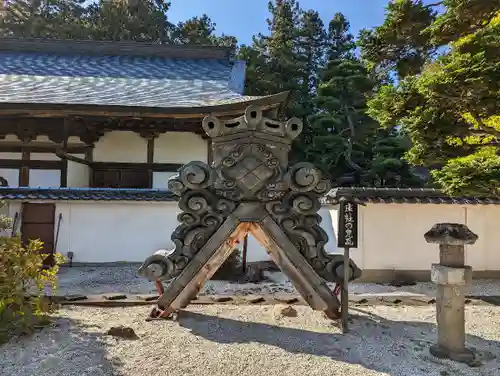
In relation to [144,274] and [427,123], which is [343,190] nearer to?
[427,123]

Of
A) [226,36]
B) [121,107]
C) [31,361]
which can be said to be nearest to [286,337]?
[31,361]

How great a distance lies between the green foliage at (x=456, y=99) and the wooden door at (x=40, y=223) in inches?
312

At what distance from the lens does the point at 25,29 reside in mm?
25094

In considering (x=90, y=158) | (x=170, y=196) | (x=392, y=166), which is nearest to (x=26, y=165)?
(x=90, y=158)

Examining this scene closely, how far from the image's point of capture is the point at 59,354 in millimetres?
3848

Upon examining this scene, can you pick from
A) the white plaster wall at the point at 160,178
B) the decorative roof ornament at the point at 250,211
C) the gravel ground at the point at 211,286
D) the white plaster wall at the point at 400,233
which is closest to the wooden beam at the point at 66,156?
the white plaster wall at the point at 160,178

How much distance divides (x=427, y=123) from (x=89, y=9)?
30.7m

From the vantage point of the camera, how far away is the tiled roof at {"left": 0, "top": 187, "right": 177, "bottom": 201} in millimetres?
8688

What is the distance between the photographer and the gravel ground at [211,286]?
711cm

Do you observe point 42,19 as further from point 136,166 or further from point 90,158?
point 136,166

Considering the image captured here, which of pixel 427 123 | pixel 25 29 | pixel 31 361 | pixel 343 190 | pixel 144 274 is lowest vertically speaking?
pixel 31 361

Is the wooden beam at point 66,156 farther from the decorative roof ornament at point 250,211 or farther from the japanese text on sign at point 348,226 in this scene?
the japanese text on sign at point 348,226

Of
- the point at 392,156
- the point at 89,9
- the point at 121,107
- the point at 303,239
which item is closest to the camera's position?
the point at 303,239

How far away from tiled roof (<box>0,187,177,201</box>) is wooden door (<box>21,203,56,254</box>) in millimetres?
352
